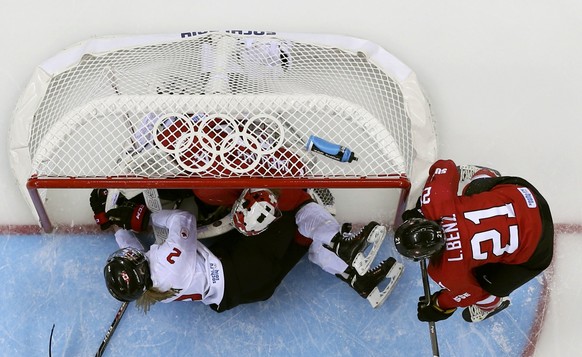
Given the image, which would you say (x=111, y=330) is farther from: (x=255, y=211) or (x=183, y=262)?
(x=255, y=211)

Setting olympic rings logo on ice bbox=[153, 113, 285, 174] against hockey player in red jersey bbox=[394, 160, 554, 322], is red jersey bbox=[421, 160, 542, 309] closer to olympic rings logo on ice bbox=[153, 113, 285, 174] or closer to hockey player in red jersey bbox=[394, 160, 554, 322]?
hockey player in red jersey bbox=[394, 160, 554, 322]

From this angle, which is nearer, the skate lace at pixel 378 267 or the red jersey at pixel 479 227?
the red jersey at pixel 479 227

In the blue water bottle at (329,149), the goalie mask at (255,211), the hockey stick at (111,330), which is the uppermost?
the blue water bottle at (329,149)

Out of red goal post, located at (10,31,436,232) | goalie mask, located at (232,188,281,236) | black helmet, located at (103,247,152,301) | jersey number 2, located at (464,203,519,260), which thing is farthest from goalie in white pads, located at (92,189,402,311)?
jersey number 2, located at (464,203,519,260)

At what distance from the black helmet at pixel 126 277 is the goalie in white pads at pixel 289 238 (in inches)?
5.7

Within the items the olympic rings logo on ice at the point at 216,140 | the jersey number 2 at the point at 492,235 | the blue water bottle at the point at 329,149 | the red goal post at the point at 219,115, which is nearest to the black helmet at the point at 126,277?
the red goal post at the point at 219,115

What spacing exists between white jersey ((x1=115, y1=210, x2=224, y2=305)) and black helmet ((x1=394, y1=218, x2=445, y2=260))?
81 cm

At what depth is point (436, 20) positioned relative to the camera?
9.91 ft

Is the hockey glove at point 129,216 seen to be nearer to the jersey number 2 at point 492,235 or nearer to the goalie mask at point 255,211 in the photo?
the goalie mask at point 255,211

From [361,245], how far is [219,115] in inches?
29.9

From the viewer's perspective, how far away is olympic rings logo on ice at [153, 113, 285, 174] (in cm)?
213

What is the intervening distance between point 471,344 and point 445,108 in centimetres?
109

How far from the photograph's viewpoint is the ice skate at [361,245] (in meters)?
2.40

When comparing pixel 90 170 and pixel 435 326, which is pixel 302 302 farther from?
pixel 90 170
